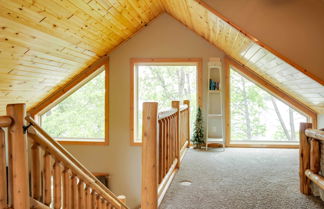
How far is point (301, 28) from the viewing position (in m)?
2.76

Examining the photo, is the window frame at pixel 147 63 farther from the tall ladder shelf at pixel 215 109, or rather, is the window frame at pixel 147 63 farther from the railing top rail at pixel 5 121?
the railing top rail at pixel 5 121

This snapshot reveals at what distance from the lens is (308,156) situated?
2516 mm

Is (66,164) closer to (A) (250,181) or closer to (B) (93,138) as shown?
(A) (250,181)

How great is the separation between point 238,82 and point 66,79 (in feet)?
11.3

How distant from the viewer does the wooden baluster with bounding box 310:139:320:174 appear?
231 cm

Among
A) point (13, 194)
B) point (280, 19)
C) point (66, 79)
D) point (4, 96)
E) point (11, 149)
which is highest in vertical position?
point (280, 19)

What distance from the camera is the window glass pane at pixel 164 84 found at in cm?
567

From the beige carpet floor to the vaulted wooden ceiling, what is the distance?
115 cm

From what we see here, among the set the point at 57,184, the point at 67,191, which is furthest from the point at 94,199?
the point at 57,184

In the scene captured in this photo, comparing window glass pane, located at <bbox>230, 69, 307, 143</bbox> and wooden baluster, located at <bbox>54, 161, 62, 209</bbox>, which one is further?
window glass pane, located at <bbox>230, 69, 307, 143</bbox>

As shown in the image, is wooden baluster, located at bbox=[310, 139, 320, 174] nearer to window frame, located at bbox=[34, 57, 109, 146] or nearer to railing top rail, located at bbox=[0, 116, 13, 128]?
railing top rail, located at bbox=[0, 116, 13, 128]

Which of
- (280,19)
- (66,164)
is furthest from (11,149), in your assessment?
(280,19)

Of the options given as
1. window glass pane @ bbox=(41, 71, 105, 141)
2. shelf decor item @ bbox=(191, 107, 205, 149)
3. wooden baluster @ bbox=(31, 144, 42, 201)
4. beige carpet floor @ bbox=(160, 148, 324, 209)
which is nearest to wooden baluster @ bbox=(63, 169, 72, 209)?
wooden baluster @ bbox=(31, 144, 42, 201)

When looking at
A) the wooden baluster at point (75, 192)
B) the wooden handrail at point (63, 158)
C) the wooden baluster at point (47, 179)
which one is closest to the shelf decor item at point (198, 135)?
the wooden handrail at point (63, 158)
